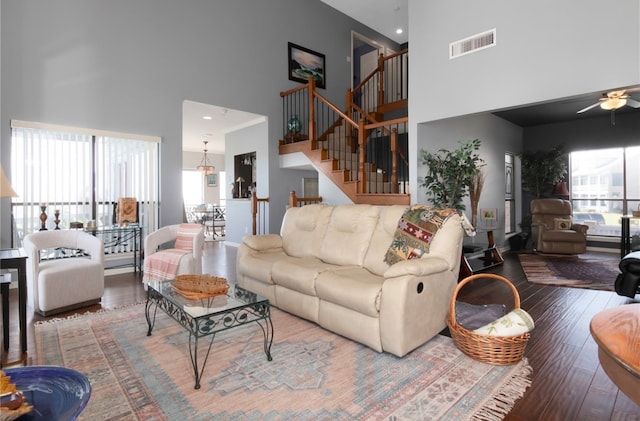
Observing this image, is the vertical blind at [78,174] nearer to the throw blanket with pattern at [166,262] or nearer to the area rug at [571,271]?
the throw blanket with pattern at [166,262]

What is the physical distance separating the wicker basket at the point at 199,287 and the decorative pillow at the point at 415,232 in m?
1.37

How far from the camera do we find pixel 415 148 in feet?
16.9

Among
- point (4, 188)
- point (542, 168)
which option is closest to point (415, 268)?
point (4, 188)

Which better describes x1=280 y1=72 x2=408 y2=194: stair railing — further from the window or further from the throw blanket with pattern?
the window

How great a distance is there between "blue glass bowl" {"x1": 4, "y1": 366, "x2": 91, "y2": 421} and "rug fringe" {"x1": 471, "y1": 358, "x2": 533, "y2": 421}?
1.74 metres

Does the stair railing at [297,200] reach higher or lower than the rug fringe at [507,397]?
higher

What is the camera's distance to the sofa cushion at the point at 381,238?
10.0 feet

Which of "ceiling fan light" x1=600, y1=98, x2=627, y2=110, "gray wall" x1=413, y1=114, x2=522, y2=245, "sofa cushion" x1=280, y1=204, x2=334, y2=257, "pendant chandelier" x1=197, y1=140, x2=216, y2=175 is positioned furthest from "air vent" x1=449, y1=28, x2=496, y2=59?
"pendant chandelier" x1=197, y1=140, x2=216, y2=175

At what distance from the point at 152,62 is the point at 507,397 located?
5986 millimetres

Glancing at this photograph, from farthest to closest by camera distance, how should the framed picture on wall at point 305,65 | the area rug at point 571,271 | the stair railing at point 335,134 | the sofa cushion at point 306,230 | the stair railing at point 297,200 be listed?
the framed picture on wall at point 305,65, the stair railing at point 335,134, the stair railing at point 297,200, the area rug at point 571,271, the sofa cushion at point 306,230

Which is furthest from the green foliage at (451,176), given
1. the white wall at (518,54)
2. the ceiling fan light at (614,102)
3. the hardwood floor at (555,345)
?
the ceiling fan light at (614,102)

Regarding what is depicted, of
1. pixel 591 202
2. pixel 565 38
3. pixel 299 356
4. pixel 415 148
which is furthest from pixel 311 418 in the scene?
pixel 591 202

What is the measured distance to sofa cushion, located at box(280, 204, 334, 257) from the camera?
3.67 metres

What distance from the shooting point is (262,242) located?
3.86 m
